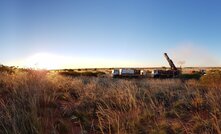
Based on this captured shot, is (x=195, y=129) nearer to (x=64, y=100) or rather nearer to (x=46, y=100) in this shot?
(x=46, y=100)

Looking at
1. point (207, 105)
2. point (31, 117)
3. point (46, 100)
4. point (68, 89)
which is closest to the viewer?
point (31, 117)

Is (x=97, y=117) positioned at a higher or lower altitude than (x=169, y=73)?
lower

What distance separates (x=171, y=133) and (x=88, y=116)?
73.8 inches

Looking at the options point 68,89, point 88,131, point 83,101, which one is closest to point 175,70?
point 68,89

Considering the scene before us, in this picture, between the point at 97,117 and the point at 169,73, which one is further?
the point at 169,73

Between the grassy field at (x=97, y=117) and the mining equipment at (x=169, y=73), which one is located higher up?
the mining equipment at (x=169, y=73)

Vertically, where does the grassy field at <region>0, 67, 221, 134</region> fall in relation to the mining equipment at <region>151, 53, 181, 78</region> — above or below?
below

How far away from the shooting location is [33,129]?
4.13 m

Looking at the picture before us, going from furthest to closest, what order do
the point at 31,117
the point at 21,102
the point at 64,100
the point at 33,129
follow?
the point at 64,100, the point at 21,102, the point at 31,117, the point at 33,129

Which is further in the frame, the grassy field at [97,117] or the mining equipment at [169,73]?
the mining equipment at [169,73]

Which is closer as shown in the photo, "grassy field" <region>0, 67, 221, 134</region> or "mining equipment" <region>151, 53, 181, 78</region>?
"grassy field" <region>0, 67, 221, 134</region>

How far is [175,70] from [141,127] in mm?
27186

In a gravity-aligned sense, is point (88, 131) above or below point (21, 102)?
below

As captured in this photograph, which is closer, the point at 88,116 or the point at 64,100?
the point at 88,116
